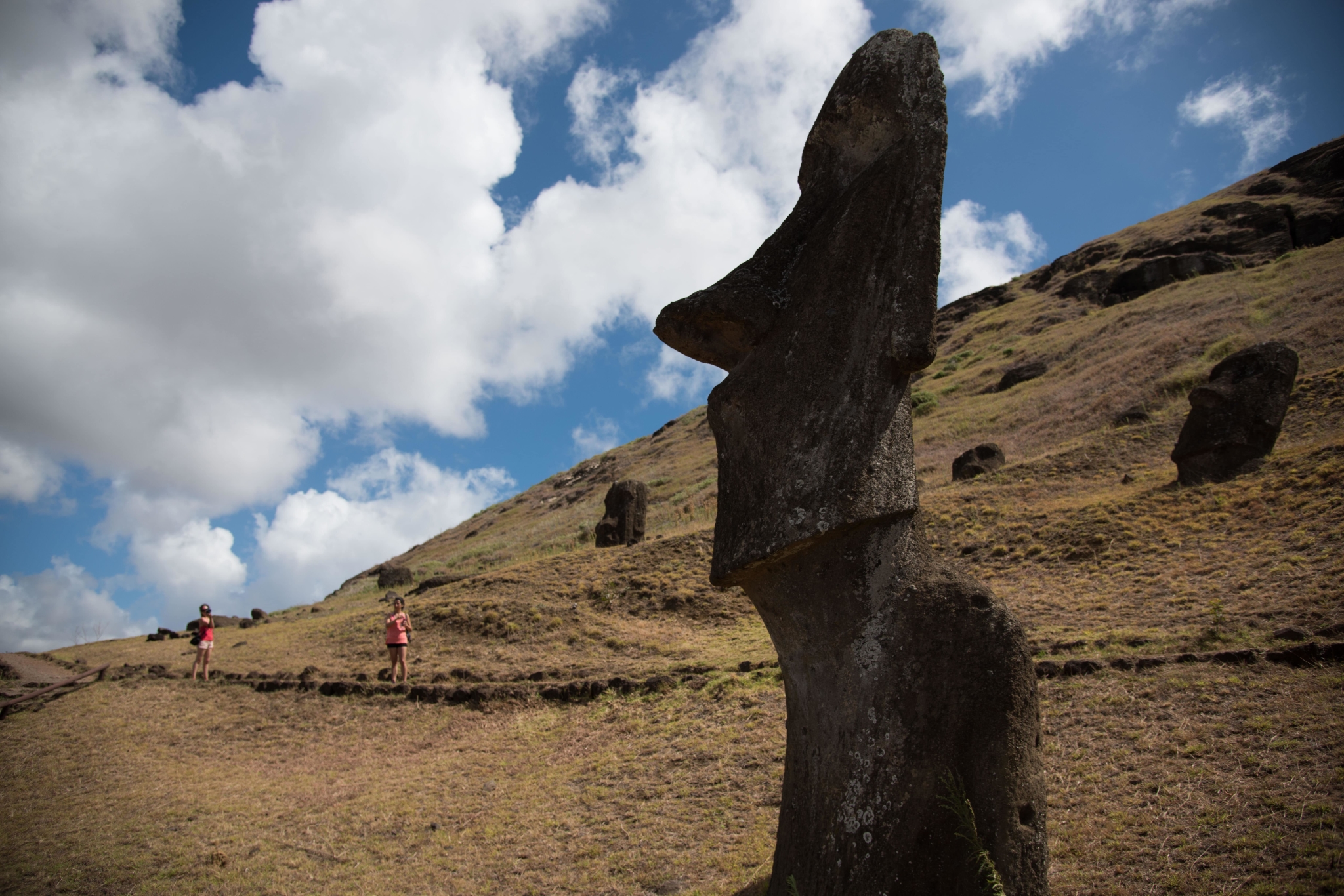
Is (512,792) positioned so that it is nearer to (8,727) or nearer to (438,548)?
(8,727)

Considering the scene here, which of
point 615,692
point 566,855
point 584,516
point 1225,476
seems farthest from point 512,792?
point 584,516

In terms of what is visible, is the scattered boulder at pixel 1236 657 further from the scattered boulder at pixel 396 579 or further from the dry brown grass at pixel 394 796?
the scattered boulder at pixel 396 579

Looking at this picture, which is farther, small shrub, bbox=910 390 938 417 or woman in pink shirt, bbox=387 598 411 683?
small shrub, bbox=910 390 938 417

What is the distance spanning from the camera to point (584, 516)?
44.2 meters

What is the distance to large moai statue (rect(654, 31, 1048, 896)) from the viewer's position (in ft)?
10.9

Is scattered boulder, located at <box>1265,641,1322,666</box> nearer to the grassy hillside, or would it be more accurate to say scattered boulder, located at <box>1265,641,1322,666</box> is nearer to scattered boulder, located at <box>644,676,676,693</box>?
the grassy hillside

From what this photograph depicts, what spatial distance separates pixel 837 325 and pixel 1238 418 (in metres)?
15.8

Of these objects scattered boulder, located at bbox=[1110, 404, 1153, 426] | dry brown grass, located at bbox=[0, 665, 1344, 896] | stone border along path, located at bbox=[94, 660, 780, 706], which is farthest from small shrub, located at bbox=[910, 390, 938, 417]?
dry brown grass, located at bbox=[0, 665, 1344, 896]

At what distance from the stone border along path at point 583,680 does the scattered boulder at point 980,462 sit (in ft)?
43.9

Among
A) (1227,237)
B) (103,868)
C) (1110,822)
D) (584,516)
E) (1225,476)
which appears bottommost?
(103,868)

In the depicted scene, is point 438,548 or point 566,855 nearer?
point 566,855

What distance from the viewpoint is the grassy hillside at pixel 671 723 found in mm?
5711

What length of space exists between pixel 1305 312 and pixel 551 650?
98.2 ft

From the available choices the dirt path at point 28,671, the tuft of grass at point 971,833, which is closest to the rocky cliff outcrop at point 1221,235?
the tuft of grass at point 971,833
